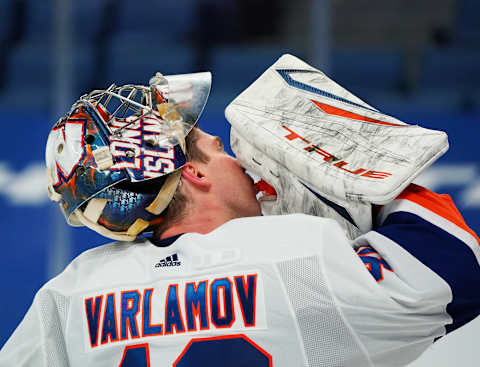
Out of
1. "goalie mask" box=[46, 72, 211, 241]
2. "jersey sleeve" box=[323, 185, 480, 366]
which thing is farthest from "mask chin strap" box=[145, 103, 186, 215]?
"jersey sleeve" box=[323, 185, 480, 366]

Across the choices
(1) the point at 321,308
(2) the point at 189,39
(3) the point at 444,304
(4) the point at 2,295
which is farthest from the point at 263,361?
(2) the point at 189,39

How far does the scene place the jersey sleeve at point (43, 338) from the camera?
4.24 ft

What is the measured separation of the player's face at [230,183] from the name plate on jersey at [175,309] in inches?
9.7

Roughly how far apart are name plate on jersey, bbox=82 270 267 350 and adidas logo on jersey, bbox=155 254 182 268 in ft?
0.12

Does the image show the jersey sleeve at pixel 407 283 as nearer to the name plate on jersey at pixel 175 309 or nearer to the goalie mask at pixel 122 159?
the name plate on jersey at pixel 175 309

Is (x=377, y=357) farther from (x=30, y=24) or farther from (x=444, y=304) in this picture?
(x=30, y=24)

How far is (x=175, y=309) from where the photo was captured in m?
1.21

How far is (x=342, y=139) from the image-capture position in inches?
51.0

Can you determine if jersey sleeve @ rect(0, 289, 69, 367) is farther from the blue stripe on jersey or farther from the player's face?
the blue stripe on jersey

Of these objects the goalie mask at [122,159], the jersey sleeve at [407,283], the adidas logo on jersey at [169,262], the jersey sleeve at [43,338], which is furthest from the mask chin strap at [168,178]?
the jersey sleeve at [407,283]

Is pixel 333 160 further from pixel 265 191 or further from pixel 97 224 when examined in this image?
pixel 97 224

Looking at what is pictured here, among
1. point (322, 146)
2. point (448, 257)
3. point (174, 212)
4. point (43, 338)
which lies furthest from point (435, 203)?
point (43, 338)

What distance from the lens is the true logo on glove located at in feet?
3.92

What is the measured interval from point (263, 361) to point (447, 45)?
10.0ft
